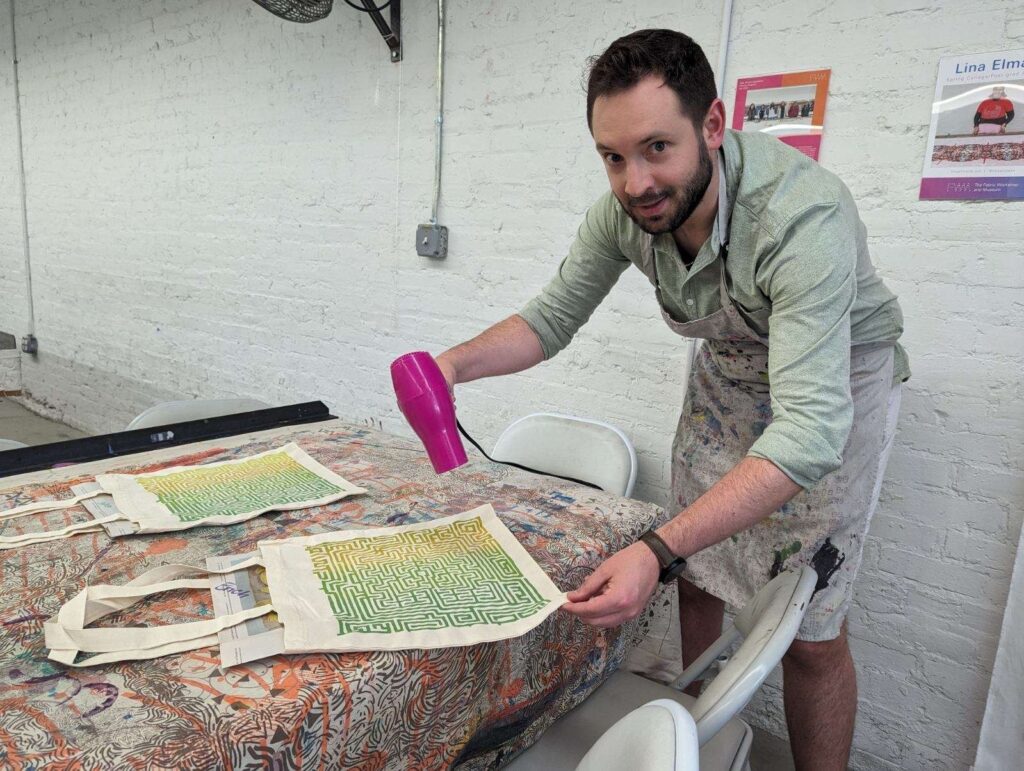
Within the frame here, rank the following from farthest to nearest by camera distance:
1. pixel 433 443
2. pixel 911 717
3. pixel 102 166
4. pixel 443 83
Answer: pixel 102 166, pixel 443 83, pixel 911 717, pixel 433 443

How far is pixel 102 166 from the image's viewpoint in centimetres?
382

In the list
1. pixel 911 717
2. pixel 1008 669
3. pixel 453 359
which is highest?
Answer: pixel 453 359

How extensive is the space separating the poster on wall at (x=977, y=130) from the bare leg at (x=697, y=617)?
1.04 metres

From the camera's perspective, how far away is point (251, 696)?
68 cm

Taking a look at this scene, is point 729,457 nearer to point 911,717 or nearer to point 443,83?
point 911,717

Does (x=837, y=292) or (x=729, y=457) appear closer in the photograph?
(x=837, y=292)

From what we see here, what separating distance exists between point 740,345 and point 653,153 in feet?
1.44

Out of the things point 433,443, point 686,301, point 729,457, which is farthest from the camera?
point 729,457

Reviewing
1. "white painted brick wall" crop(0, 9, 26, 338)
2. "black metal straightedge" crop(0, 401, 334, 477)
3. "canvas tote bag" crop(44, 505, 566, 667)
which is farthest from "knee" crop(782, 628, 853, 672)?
A: "white painted brick wall" crop(0, 9, 26, 338)

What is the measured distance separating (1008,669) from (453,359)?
1.39m

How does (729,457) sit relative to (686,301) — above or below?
below

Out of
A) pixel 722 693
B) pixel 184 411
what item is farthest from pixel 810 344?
pixel 184 411

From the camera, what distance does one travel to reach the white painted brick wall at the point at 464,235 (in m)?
1.52

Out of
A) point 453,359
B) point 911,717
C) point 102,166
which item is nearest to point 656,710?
point 453,359
